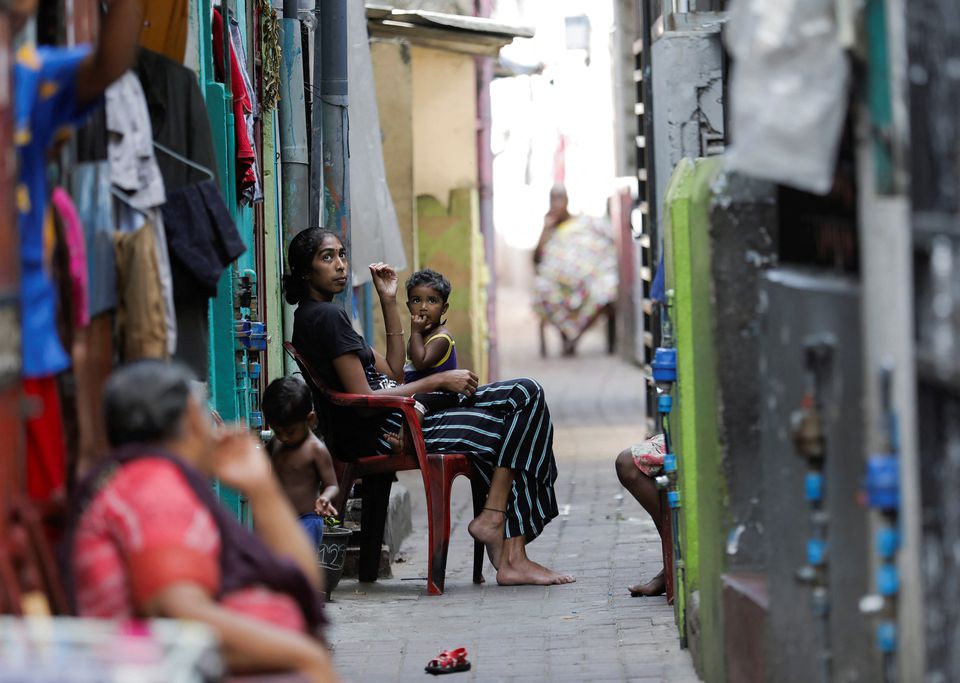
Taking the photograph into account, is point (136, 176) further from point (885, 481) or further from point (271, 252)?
point (271, 252)

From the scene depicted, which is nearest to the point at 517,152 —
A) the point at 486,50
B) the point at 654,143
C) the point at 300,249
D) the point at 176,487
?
the point at 486,50

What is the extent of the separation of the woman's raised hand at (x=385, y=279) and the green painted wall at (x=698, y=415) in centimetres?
221

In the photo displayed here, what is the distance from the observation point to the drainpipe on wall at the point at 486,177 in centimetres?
1656

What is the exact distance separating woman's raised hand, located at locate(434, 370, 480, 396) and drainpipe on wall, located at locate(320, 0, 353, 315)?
3.38ft

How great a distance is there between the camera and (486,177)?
1655 centimetres

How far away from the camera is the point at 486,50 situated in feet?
43.2

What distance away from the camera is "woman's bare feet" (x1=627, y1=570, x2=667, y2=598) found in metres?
7.47

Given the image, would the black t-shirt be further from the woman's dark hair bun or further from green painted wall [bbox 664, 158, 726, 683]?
green painted wall [bbox 664, 158, 726, 683]

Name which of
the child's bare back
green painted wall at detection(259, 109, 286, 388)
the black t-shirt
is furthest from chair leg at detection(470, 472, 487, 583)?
the child's bare back

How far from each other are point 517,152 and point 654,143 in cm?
1830

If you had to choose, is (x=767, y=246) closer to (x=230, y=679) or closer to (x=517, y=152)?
(x=230, y=679)

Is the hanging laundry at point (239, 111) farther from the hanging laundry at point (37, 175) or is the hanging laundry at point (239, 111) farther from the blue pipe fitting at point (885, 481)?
the blue pipe fitting at point (885, 481)

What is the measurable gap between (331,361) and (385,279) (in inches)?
27.9

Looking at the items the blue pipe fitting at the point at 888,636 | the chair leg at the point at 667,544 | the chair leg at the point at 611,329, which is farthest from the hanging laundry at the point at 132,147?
the chair leg at the point at 611,329
